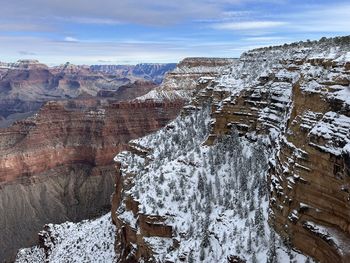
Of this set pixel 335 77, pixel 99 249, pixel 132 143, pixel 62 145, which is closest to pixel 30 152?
pixel 62 145

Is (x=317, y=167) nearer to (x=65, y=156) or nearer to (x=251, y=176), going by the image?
(x=251, y=176)

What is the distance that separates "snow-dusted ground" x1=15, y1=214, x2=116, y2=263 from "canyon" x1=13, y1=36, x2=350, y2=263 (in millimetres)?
286

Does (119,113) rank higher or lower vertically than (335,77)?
lower

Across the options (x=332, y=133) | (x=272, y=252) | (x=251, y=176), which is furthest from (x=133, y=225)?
(x=332, y=133)

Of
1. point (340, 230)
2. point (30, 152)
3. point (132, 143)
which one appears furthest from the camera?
point (30, 152)

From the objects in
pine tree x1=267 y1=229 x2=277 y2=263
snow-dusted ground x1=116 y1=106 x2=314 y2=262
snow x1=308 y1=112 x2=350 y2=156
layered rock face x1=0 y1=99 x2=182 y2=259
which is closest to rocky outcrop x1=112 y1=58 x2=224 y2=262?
snow-dusted ground x1=116 y1=106 x2=314 y2=262

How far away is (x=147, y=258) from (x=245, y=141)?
561 inches

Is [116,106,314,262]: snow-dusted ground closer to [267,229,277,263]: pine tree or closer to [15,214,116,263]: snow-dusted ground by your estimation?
[267,229,277,263]: pine tree

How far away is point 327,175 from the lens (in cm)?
2252

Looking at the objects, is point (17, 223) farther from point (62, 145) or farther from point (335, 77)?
point (335, 77)

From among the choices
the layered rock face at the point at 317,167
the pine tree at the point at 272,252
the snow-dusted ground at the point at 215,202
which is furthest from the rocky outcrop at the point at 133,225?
the layered rock face at the point at 317,167

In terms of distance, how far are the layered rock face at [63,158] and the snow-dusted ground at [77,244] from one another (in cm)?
3925

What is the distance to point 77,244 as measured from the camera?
2233 inches

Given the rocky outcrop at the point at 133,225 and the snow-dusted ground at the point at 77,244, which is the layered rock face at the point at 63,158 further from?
the rocky outcrop at the point at 133,225
